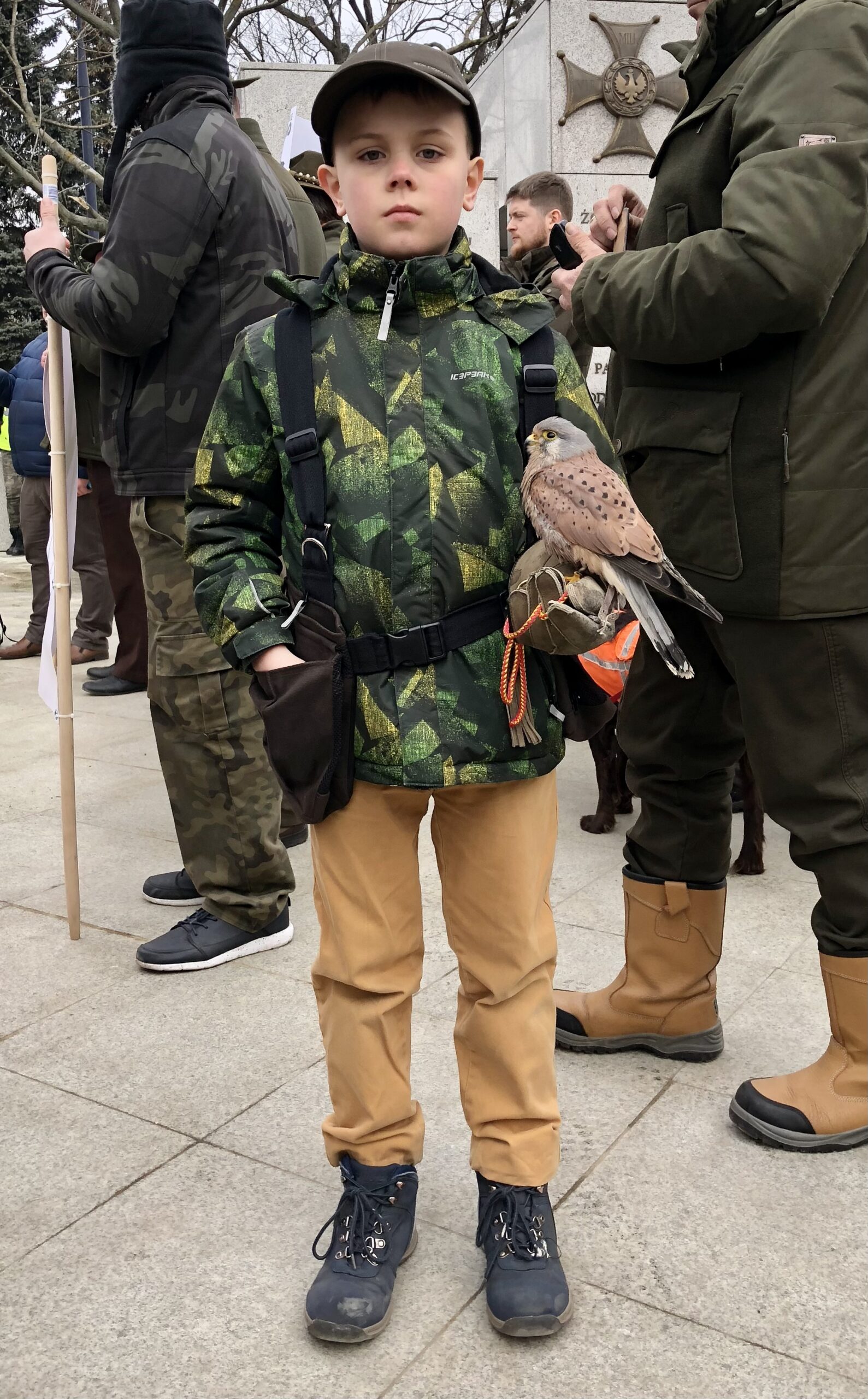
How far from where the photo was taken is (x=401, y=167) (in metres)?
1.95

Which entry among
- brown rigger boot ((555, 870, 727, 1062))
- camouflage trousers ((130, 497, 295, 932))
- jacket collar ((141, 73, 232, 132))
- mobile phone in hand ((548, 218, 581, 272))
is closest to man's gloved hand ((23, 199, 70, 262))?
jacket collar ((141, 73, 232, 132))

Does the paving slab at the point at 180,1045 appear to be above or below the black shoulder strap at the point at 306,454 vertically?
below

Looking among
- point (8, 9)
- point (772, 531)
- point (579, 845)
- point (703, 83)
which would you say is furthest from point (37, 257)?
point (8, 9)

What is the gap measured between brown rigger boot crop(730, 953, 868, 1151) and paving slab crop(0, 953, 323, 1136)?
1059 mm

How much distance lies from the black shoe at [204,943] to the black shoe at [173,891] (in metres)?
0.36

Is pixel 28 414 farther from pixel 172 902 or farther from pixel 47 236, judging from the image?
pixel 172 902

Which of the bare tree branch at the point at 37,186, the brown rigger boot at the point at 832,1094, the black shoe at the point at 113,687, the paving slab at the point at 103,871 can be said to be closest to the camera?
the brown rigger boot at the point at 832,1094

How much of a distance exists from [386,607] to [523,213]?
4012mm

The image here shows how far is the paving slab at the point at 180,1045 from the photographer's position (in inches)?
110

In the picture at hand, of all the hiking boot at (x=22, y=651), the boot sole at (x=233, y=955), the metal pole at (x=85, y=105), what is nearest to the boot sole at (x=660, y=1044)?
the boot sole at (x=233, y=955)

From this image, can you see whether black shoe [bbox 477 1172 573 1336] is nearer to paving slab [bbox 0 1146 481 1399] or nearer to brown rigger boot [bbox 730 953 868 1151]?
paving slab [bbox 0 1146 481 1399]

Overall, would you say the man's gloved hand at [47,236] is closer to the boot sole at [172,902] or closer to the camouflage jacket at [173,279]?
the camouflage jacket at [173,279]

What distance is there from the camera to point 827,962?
2.53m

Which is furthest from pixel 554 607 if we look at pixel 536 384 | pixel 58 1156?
pixel 58 1156
